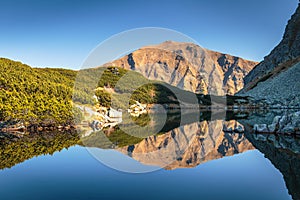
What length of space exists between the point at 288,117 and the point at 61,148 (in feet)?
64.4

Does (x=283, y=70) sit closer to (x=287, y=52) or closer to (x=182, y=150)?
(x=287, y=52)

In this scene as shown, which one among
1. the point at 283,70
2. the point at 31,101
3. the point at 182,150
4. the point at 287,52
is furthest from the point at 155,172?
the point at 287,52

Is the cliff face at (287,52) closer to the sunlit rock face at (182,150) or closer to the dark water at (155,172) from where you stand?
the sunlit rock face at (182,150)

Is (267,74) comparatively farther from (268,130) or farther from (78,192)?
(78,192)

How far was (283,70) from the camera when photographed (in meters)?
111

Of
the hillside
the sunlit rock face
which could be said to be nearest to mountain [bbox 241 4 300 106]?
the sunlit rock face

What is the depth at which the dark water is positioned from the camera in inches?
408

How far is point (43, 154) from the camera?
56.4 feet

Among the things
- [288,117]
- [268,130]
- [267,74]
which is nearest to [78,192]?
[268,130]

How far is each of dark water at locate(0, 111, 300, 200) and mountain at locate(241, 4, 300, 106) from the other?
2739 inches

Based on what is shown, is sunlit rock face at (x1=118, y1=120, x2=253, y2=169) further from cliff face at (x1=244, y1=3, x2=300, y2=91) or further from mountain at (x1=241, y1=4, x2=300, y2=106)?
cliff face at (x1=244, y1=3, x2=300, y2=91)

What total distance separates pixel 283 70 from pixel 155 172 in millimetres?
112214

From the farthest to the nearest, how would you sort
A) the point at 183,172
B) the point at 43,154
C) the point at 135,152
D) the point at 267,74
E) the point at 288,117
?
the point at 267,74
the point at 288,117
the point at 135,152
the point at 43,154
the point at 183,172

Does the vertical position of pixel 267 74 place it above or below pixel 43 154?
above
